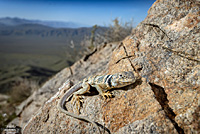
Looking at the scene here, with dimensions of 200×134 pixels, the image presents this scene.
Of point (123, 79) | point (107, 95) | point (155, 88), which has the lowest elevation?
point (155, 88)

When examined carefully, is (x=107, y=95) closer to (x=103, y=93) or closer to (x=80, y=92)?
(x=103, y=93)

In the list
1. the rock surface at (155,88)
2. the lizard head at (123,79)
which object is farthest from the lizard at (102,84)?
the rock surface at (155,88)

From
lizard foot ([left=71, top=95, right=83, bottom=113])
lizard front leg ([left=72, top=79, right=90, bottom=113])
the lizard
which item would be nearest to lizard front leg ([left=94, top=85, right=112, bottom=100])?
the lizard

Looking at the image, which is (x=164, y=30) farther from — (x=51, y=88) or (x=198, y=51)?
(x=51, y=88)

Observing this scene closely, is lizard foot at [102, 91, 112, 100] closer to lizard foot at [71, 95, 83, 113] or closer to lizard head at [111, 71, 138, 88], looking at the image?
lizard head at [111, 71, 138, 88]

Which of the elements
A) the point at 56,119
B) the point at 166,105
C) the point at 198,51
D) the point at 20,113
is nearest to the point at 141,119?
the point at 166,105

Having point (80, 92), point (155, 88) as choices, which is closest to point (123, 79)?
point (155, 88)

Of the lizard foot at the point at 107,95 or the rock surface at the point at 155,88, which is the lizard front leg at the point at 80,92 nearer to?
the rock surface at the point at 155,88

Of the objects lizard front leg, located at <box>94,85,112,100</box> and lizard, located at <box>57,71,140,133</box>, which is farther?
lizard front leg, located at <box>94,85,112,100</box>
